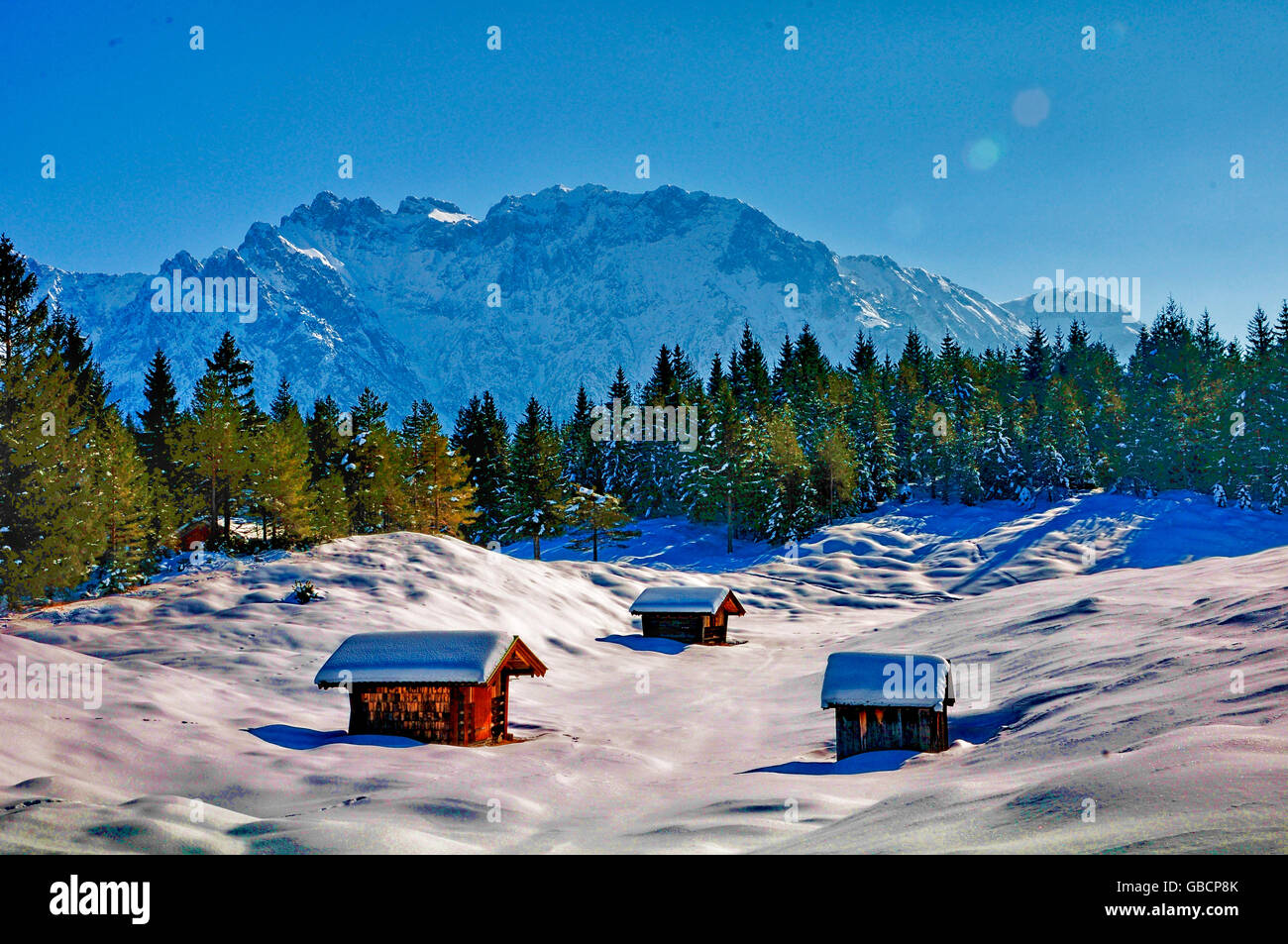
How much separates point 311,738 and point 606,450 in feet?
257

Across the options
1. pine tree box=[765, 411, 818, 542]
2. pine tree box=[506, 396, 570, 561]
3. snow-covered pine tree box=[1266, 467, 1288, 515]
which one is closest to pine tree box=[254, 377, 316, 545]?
pine tree box=[506, 396, 570, 561]

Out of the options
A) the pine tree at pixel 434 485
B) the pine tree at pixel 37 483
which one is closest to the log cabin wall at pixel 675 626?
the pine tree at pixel 434 485

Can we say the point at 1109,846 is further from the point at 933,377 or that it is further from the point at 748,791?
the point at 933,377

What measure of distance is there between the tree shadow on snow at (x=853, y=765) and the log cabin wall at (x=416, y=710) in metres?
7.33

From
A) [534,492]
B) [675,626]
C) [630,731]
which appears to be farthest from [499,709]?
[534,492]

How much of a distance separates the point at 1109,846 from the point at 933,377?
3862 inches

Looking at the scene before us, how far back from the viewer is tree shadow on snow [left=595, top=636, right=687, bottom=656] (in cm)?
4306

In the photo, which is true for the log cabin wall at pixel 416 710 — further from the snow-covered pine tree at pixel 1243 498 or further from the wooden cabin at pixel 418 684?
the snow-covered pine tree at pixel 1243 498

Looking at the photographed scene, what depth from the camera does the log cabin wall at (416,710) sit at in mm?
21297

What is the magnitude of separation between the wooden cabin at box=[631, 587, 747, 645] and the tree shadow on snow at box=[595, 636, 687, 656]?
77 centimetres

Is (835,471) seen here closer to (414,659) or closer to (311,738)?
(414,659)

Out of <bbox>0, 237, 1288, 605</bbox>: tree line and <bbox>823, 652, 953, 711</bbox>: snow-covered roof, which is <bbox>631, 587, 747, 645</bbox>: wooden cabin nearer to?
<bbox>0, 237, 1288, 605</bbox>: tree line
